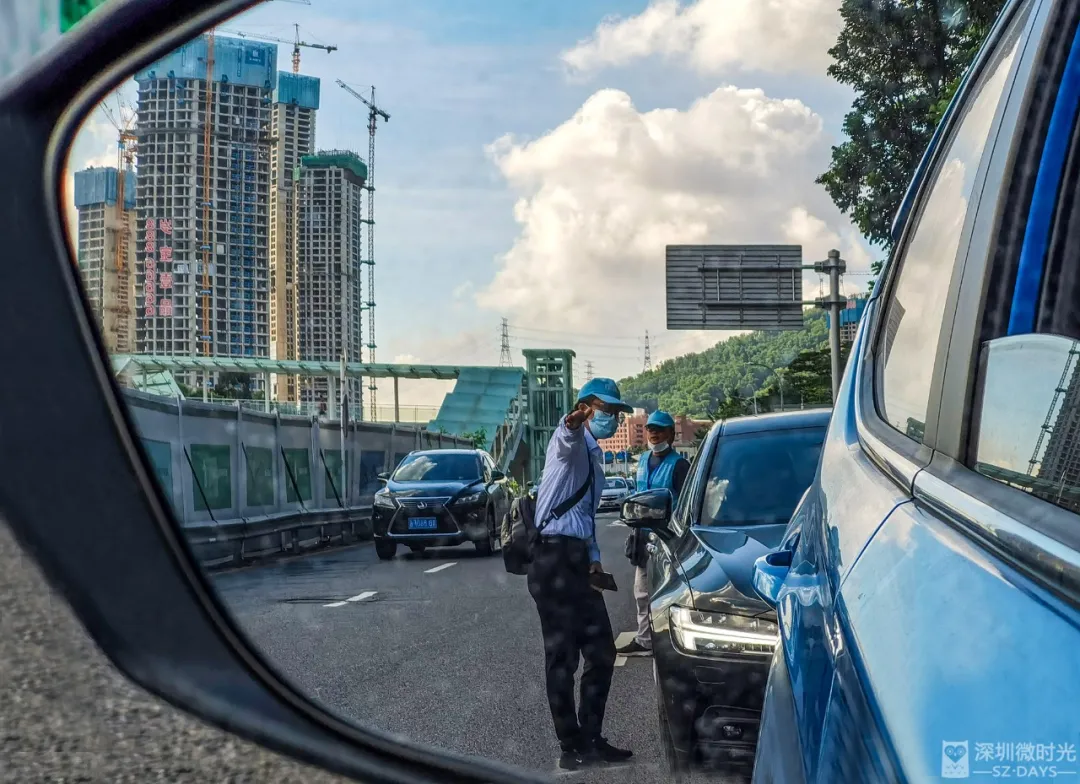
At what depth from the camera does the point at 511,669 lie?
2432 mm

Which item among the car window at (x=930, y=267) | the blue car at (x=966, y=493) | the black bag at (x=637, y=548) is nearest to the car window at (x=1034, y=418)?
the blue car at (x=966, y=493)

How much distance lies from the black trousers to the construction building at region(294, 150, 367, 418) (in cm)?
103

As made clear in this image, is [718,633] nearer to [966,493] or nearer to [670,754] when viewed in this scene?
[670,754]

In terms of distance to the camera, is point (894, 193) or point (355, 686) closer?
point (894, 193)

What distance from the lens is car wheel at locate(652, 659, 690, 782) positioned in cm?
209

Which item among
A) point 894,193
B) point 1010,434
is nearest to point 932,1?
point 894,193

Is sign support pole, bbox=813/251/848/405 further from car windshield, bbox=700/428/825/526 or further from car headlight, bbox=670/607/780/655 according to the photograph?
car windshield, bbox=700/428/825/526

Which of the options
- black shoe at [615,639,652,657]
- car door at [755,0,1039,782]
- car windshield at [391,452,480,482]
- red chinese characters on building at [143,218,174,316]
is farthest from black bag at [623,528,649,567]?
red chinese characters on building at [143,218,174,316]

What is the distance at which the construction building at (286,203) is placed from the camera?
50.9 inches

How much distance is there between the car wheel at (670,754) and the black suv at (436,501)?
0.52m

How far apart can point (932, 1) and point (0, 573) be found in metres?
1.20

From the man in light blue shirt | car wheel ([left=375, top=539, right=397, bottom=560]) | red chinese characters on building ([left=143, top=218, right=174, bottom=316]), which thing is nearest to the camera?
red chinese characters on building ([left=143, top=218, right=174, bottom=316])

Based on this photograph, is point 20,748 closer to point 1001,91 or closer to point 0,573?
point 0,573

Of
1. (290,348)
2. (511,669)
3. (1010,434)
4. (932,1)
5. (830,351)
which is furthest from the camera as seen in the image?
(511,669)
